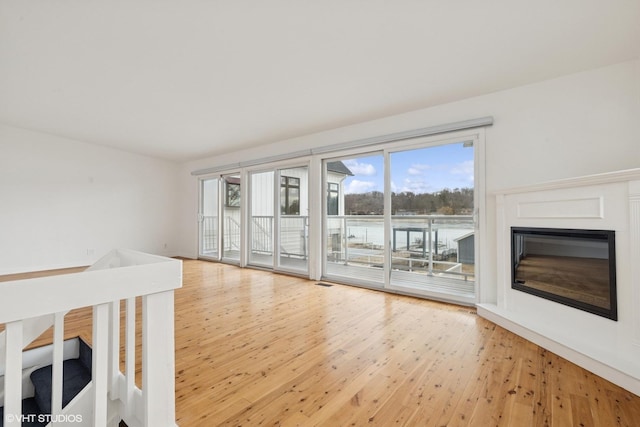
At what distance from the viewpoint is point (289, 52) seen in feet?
7.74

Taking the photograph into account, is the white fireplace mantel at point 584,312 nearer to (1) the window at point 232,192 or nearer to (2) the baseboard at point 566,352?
→ (2) the baseboard at point 566,352

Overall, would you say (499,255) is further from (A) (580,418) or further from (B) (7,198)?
(B) (7,198)

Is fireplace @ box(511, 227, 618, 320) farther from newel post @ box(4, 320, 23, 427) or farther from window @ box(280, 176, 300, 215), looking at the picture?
window @ box(280, 176, 300, 215)

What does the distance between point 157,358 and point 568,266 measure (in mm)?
2932

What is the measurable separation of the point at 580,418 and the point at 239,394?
1.82 m

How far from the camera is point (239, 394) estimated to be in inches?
64.2

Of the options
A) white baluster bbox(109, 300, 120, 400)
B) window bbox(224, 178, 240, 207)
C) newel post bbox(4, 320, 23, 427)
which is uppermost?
window bbox(224, 178, 240, 207)

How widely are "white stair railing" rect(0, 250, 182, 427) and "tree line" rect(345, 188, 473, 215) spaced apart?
314cm

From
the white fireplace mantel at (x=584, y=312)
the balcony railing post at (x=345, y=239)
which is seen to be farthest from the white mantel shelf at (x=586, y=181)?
the balcony railing post at (x=345, y=239)

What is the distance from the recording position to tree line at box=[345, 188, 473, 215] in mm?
3336

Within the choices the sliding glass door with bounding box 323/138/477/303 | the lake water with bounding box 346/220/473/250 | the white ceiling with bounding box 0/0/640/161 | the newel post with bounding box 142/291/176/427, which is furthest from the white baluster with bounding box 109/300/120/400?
the lake water with bounding box 346/220/473/250

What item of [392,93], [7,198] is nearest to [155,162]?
[7,198]

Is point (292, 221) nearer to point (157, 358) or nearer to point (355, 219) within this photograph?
point (355, 219)

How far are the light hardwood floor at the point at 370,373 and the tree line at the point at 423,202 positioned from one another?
1.20 meters
